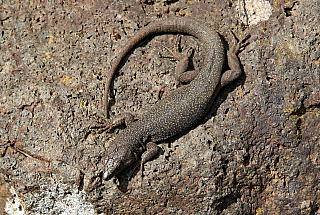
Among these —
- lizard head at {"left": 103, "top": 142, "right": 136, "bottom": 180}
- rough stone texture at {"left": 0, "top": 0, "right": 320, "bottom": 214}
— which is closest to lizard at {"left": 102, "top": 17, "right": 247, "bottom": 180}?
lizard head at {"left": 103, "top": 142, "right": 136, "bottom": 180}

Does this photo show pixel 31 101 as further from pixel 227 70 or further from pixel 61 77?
pixel 227 70

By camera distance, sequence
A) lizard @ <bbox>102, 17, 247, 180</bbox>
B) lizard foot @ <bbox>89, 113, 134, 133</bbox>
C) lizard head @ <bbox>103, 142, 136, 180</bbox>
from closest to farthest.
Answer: lizard head @ <bbox>103, 142, 136, 180</bbox> < lizard @ <bbox>102, 17, 247, 180</bbox> < lizard foot @ <bbox>89, 113, 134, 133</bbox>

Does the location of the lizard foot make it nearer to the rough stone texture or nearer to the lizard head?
the rough stone texture

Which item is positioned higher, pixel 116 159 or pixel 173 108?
pixel 173 108

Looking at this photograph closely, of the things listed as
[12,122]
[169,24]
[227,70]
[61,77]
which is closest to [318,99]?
[227,70]

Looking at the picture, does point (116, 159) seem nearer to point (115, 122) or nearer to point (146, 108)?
point (115, 122)

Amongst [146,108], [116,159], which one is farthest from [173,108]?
[116,159]
